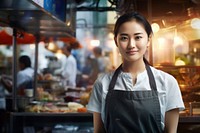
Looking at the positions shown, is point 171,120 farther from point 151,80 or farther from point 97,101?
point 97,101

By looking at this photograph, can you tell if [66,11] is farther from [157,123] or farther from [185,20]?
[157,123]

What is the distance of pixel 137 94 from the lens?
3260mm

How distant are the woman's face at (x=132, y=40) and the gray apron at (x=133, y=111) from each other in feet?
0.79

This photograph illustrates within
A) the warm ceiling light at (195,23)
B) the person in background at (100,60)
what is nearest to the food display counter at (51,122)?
the warm ceiling light at (195,23)

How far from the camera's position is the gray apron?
10.5ft

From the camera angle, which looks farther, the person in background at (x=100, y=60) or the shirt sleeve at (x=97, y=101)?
the person in background at (x=100, y=60)

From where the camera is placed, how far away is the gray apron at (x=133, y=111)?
3207 mm

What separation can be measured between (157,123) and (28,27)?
4790 millimetres

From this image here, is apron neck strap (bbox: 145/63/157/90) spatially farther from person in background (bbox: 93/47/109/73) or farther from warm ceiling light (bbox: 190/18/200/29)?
person in background (bbox: 93/47/109/73)

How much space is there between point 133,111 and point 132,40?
1.75 feet

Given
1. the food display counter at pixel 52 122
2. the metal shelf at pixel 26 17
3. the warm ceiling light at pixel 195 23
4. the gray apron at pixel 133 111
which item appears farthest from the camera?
the food display counter at pixel 52 122

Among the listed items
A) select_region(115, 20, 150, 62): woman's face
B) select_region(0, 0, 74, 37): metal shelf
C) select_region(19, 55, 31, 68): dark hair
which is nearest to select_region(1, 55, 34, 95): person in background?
select_region(19, 55, 31, 68): dark hair

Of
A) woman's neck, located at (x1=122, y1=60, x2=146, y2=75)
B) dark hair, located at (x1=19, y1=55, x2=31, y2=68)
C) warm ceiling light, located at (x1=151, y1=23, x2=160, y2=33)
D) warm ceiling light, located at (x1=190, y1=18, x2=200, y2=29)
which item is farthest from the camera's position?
dark hair, located at (x1=19, y1=55, x2=31, y2=68)

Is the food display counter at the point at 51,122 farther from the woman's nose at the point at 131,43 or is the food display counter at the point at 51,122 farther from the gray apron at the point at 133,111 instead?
the woman's nose at the point at 131,43
